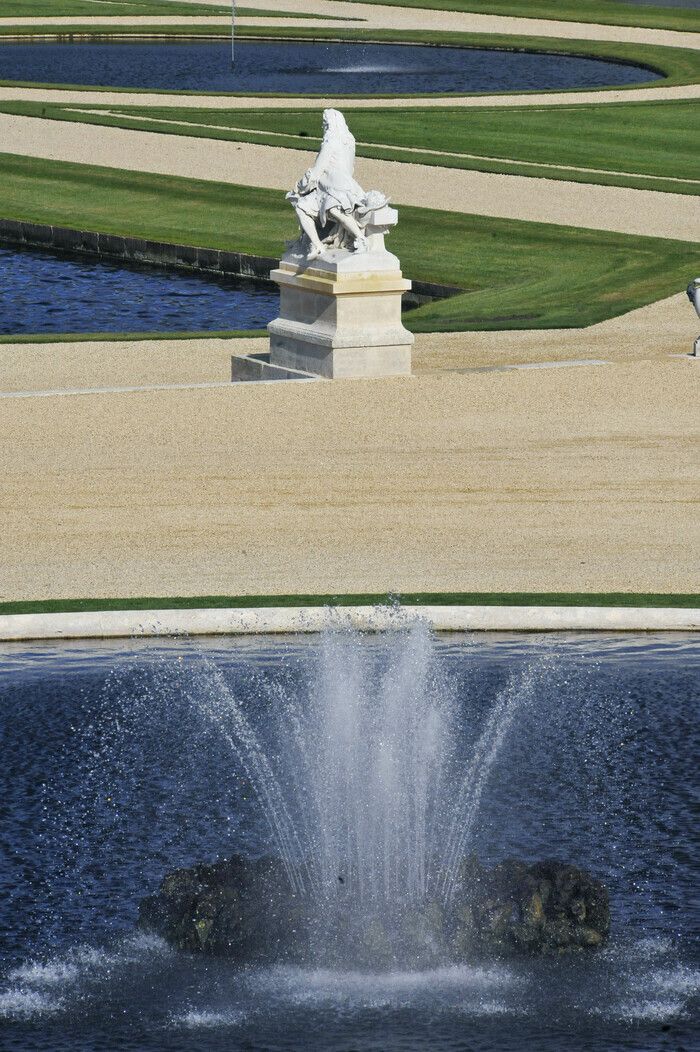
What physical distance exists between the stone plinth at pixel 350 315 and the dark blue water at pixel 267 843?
26.2 feet

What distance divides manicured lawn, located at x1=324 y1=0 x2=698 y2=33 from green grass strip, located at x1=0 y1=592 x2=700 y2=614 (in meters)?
52.3

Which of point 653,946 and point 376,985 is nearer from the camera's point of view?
point 376,985

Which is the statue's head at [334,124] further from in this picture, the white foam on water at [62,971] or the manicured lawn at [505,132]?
the manicured lawn at [505,132]

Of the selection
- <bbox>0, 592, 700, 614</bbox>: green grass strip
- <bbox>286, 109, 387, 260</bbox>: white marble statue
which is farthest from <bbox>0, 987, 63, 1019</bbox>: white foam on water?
<bbox>286, 109, 387, 260</bbox>: white marble statue

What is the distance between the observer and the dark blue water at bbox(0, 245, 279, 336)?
28703 mm

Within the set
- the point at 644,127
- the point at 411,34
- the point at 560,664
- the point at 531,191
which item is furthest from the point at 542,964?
the point at 411,34

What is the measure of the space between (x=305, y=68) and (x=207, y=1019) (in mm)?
51800

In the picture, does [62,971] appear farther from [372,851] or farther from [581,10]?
[581,10]

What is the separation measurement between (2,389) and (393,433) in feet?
17.2

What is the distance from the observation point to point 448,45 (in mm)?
64062

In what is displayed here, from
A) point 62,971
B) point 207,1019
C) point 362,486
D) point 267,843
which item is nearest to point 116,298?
point 362,486

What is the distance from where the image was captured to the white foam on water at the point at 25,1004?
32.8 ft

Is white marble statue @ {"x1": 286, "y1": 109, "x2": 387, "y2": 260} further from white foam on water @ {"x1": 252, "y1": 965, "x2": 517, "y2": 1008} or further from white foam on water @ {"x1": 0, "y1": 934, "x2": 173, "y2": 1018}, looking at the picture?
white foam on water @ {"x1": 252, "y1": 965, "x2": 517, "y2": 1008}

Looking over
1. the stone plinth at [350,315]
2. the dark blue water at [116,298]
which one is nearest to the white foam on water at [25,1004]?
the stone plinth at [350,315]
